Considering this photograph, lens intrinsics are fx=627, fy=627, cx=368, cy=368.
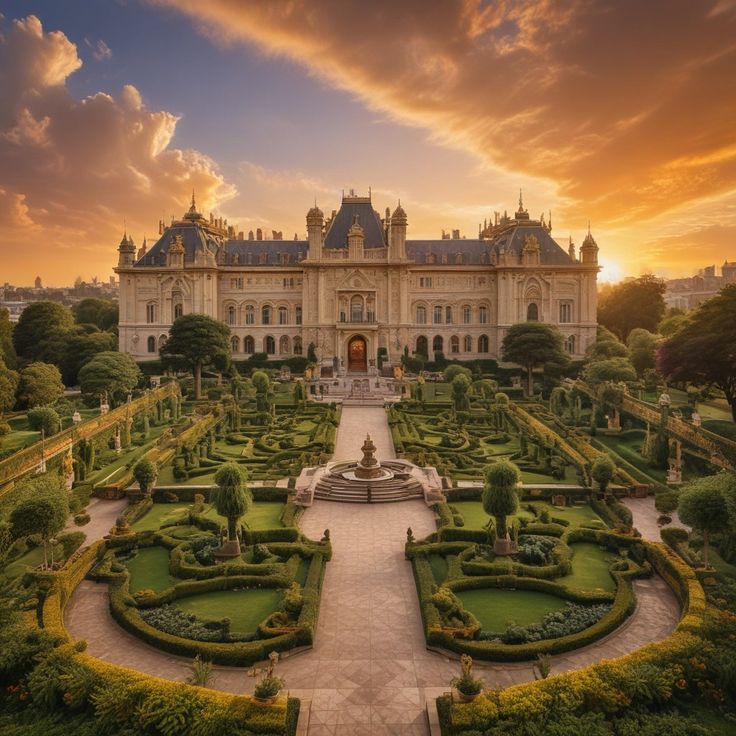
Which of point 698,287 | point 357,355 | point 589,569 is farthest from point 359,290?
point 698,287

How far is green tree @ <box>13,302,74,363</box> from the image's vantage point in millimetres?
54812

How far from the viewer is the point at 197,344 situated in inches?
1879

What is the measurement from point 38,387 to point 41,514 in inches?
1061

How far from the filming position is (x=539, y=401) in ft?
147

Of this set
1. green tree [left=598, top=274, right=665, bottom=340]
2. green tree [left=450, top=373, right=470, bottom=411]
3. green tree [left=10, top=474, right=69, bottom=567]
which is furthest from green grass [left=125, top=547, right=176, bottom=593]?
green tree [left=598, top=274, right=665, bottom=340]

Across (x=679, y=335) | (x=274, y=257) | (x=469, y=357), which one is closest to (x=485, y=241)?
(x=469, y=357)

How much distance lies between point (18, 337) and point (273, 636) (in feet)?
177

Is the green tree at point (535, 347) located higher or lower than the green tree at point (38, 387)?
higher

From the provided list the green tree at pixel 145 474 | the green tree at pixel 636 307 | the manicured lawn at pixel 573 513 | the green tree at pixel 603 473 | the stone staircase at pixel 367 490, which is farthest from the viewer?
the green tree at pixel 636 307

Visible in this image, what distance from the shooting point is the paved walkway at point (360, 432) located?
30.3 metres

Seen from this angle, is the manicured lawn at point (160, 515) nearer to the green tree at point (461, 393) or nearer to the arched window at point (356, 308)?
the green tree at point (461, 393)

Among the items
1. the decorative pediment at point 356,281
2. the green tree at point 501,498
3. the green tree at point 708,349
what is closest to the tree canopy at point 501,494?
the green tree at point 501,498

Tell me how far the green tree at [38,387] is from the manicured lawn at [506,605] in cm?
3330

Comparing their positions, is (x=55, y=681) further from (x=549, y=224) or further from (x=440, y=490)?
(x=549, y=224)
